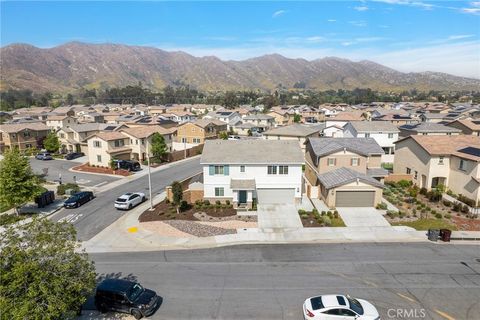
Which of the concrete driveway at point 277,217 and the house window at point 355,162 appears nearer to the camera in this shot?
the concrete driveway at point 277,217

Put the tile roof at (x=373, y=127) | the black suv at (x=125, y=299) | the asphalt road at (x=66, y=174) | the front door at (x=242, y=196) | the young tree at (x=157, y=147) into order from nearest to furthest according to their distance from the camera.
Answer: the black suv at (x=125, y=299)
the front door at (x=242, y=196)
the asphalt road at (x=66, y=174)
the young tree at (x=157, y=147)
the tile roof at (x=373, y=127)

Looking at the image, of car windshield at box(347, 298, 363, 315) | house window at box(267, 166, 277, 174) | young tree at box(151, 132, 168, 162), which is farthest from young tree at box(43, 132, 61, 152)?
car windshield at box(347, 298, 363, 315)

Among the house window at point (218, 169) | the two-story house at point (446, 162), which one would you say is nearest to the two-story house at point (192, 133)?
the house window at point (218, 169)

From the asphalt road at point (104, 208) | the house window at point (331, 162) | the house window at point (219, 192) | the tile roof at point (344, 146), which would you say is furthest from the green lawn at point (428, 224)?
the asphalt road at point (104, 208)

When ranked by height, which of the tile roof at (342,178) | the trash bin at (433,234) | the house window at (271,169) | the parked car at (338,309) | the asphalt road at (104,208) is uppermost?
the house window at (271,169)

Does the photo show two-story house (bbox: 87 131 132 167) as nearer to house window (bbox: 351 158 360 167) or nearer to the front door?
the front door

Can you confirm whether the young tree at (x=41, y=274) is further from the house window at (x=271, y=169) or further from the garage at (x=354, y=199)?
the garage at (x=354, y=199)

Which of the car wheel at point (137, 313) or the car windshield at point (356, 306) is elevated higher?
the car windshield at point (356, 306)

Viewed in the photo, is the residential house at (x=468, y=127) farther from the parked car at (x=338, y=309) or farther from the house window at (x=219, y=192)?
the parked car at (x=338, y=309)

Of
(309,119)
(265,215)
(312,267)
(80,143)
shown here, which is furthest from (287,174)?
(309,119)
